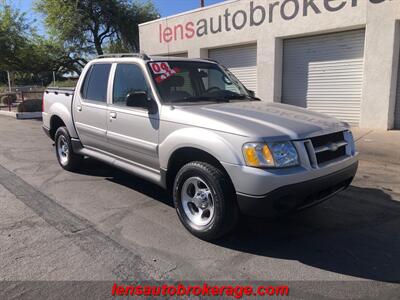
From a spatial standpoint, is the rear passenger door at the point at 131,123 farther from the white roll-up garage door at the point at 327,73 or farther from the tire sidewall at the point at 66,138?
the white roll-up garage door at the point at 327,73

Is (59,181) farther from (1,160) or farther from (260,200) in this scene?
(260,200)

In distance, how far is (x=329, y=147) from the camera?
148 inches

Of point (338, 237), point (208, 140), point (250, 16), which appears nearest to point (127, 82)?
point (208, 140)

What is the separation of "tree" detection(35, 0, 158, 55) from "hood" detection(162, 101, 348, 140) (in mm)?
25252

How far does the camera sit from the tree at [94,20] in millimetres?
26344

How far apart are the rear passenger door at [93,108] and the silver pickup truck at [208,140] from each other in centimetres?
2

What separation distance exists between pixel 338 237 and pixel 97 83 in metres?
3.85

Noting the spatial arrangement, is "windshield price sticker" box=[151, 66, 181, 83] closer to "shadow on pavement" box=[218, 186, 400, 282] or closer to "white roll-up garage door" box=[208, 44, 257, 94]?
"shadow on pavement" box=[218, 186, 400, 282]

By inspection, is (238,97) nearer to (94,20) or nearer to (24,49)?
(24,49)

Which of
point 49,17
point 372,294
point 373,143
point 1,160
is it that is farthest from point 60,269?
point 49,17

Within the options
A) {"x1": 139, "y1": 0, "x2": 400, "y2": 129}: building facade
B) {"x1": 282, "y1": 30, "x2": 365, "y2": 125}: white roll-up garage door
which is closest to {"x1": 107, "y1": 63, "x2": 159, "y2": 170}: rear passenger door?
{"x1": 139, "y1": 0, "x2": 400, "y2": 129}: building facade

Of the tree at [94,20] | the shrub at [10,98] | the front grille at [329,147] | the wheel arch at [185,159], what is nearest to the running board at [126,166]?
the wheel arch at [185,159]

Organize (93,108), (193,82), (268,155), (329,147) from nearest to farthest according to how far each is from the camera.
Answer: (268,155), (329,147), (193,82), (93,108)

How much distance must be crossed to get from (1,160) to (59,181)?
→ 2391 mm
